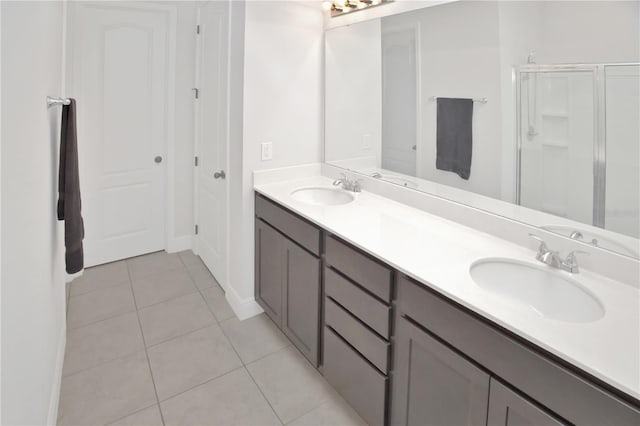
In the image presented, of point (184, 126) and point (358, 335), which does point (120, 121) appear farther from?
point (358, 335)

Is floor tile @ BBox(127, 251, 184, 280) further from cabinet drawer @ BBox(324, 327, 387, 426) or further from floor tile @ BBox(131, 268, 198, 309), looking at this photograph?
cabinet drawer @ BBox(324, 327, 387, 426)

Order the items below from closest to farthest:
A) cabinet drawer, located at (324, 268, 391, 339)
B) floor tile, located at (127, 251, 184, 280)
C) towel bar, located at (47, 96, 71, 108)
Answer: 1. cabinet drawer, located at (324, 268, 391, 339)
2. towel bar, located at (47, 96, 71, 108)
3. floor tile, located at (127, 251, 184, 280)

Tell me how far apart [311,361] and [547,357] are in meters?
1.33

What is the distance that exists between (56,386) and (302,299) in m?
1.25

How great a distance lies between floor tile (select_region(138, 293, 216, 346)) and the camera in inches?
100.0

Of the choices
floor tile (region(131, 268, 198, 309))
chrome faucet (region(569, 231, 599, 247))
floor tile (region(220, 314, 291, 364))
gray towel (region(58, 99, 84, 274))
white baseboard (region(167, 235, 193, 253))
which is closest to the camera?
chrome faucet (region(569, 231, 599, 247))

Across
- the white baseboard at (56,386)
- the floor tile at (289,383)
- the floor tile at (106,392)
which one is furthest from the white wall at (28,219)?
the floor tile at (289,383)

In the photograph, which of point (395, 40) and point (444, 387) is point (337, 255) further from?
point (395, 40)

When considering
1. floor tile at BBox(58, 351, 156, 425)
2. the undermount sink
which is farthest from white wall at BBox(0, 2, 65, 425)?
the undermount sink

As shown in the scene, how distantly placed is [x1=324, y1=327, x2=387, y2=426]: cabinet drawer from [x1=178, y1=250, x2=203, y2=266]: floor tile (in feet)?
6.59

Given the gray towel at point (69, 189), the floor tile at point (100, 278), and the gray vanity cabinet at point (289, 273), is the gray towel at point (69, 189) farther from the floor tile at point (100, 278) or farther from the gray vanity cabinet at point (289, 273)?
the floor tile at point (100, 278)

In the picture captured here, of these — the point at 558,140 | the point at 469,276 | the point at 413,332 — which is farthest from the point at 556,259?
the point at 413,332

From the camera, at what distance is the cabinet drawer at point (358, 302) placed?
1545 mm

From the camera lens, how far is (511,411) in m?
1.09
